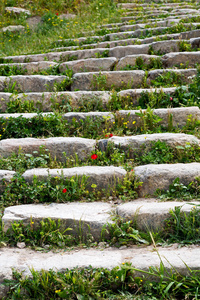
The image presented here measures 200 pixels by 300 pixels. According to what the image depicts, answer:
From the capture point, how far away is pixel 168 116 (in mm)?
5137

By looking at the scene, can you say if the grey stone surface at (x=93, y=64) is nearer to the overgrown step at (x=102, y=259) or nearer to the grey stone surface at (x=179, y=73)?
the grey stone surface at (x=179, y=73)

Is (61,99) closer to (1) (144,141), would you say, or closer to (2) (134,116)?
(2) (134,116)

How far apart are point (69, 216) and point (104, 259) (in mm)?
701

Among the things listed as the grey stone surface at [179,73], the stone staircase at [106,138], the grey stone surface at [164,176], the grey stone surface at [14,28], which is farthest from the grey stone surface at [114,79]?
the grey stone surface at [14,28]

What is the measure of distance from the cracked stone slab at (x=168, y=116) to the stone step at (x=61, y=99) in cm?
68

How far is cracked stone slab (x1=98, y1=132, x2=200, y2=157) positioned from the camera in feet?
14.9

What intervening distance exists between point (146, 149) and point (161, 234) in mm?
1478

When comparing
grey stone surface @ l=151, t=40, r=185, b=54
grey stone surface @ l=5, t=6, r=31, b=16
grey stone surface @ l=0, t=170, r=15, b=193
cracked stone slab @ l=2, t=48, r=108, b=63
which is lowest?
grey stone surface @ l=0, t=170, r=15, b=193

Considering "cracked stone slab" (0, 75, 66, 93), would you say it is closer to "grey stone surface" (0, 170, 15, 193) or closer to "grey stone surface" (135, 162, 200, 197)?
"grey stone surface" (0, 170, 15, 193)

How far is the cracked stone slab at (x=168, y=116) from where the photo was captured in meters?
5.20

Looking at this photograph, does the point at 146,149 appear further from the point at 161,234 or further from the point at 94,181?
the point at 161,234

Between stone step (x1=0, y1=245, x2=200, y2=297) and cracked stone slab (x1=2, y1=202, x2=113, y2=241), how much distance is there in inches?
10.1

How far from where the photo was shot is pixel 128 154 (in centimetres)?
455

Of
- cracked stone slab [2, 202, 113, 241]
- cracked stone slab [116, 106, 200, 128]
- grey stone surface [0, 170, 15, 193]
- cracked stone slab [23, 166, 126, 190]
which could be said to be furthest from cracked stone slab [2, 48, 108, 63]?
cracked stone slab [2, 202, 113, 241]
